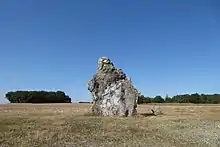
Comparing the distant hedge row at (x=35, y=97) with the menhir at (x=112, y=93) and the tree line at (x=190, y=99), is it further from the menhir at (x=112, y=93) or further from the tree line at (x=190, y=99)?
the menhir at (x=112, y=93)

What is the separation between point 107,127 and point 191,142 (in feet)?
24.1

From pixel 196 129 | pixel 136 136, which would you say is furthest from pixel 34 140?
pixel 196 129

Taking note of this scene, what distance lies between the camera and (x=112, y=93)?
39.1 m

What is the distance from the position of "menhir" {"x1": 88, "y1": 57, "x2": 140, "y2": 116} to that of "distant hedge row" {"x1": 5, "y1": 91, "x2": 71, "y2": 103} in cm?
7940

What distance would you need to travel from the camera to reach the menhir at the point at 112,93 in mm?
38250

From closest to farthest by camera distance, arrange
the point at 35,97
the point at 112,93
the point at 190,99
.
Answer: the point at 112,93 < the point at 35,97 < the point at 190,99

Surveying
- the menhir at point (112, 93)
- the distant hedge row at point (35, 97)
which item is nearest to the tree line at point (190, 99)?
the distant hedge row at point (35, 97)

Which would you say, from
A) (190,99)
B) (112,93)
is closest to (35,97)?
(190,99)

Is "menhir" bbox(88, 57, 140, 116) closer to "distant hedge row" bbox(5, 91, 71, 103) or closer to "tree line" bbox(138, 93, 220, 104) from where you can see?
"distant hedge row" bbox(5, 91, 71, 103)

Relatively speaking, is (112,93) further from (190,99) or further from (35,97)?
(190,99)

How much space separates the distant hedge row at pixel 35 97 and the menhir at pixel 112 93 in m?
79.4

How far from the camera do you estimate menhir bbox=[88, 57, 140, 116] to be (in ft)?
125

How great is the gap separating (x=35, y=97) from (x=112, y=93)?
84.6 m

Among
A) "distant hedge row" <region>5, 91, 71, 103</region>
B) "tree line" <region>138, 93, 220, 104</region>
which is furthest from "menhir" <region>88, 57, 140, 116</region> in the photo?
"tree line" <region>138, 93, 220, 104</region>
